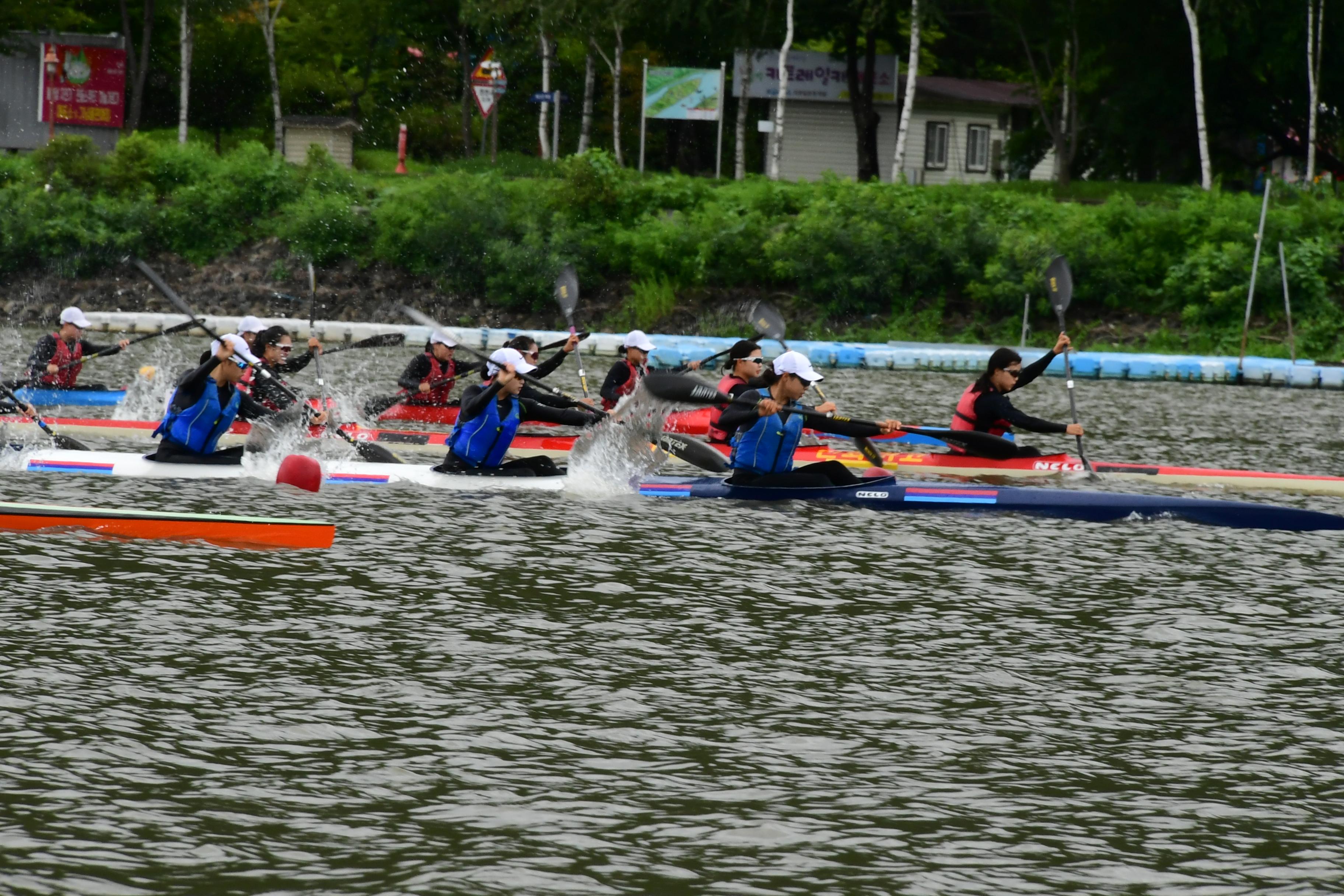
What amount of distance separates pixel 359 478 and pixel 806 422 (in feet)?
12.7

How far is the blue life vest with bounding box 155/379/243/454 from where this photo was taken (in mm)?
13336

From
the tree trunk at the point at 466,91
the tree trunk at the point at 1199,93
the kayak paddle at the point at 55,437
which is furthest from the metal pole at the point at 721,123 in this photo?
the kayak paddle at the point at 55,437

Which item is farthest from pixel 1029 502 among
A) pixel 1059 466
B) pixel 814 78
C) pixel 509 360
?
pixel 814 78

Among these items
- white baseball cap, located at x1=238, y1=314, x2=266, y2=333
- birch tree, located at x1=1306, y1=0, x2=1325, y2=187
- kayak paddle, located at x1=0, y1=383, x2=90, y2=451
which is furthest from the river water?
birch tree, located at x1=1306, y1=0, x2=1325, y2=187

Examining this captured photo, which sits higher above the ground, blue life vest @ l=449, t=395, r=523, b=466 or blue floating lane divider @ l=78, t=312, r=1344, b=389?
blue floating lane divider @ l=78, t=312, r=1344, b=389

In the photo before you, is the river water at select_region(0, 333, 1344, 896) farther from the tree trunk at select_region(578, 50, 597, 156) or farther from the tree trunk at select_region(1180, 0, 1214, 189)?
the tree trunk at select_region(578, 50, 597, 156)

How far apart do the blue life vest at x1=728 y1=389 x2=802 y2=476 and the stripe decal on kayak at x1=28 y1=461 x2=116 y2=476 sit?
532 cm

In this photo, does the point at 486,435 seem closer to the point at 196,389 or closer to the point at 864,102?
the point at 196,389

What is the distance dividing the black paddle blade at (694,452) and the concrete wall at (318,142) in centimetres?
3108

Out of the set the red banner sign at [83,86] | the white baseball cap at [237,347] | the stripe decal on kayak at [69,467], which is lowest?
the stripe decal on kayak at [69,467]

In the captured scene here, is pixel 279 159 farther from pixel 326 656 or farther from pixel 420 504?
pixel 326 656

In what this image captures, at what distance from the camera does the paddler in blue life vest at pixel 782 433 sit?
42.7ft

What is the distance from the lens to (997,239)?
32.6 m

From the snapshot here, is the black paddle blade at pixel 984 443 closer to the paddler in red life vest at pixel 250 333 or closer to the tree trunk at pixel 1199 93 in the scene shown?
the paddler in red life vest at pixel 250 333
